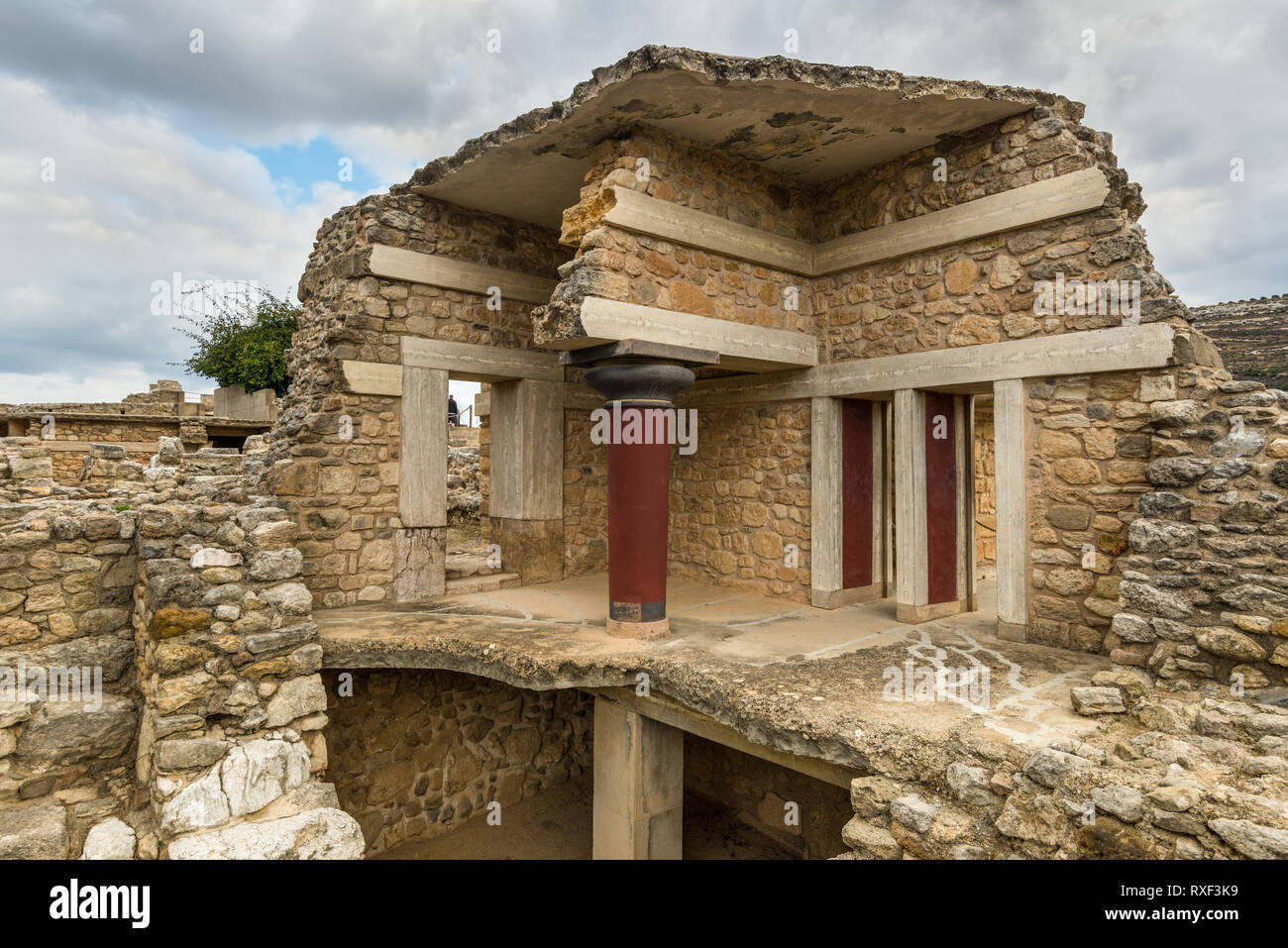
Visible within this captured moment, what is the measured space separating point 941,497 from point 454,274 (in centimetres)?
522

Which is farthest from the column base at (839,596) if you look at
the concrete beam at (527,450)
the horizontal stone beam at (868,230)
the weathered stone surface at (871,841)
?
the weathered stone surface at (871,841)

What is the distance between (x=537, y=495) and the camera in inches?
295

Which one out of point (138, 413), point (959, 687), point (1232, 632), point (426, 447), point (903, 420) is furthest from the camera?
point (138, 413)

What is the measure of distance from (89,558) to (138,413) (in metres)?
13.7

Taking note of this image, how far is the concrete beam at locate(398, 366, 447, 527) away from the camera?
661 centimetres

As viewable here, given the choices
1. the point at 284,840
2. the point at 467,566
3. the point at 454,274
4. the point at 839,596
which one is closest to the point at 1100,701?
the point at 839,596

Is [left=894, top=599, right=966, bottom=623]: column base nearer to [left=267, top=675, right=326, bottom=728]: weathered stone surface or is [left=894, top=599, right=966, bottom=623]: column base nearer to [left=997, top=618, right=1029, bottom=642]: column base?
[left=997, top=618, right=1029, bottom=642]: column base

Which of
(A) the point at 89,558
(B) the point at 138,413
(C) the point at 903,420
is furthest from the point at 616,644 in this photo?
(B) the point at 138,413

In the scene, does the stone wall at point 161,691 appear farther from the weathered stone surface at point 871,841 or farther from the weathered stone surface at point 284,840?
the weathered stone surface at point 871,841

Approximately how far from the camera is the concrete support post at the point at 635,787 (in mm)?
5055

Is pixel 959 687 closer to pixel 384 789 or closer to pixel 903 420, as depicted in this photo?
pixel 903 420

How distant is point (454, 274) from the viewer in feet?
22.7

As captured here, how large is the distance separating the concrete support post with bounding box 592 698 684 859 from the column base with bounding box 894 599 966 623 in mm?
2311

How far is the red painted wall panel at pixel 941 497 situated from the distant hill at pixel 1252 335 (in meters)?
3.03
